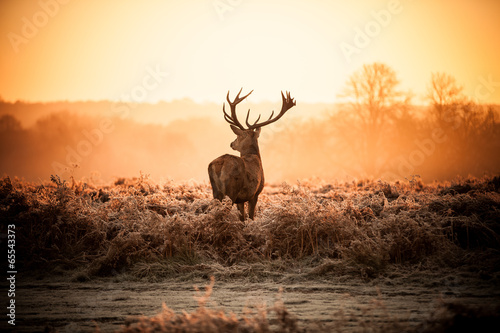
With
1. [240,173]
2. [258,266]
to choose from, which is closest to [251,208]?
[240,173]


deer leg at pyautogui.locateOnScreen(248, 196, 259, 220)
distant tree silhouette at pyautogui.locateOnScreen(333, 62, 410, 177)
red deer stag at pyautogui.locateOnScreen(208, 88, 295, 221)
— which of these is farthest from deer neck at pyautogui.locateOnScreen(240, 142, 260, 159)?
distant tree silhouette at pyautogui.locateOnScreen(333, 62, 410, 177)

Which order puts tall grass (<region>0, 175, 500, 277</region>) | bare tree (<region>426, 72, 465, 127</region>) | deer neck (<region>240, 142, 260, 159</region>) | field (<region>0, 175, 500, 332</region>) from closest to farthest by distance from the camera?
field (<region>0, 175, 500, 332</region>) < tall grass (<region>0, 175, 500, 277</region>) < deer neck (<region>240, 142, 260, 159</region>) < bare tree (<region>426, 72, 465, 127</region>)

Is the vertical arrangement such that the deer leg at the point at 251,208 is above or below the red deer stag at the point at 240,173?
below

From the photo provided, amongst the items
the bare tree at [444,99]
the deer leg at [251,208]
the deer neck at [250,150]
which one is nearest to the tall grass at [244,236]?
the deer leg at [251,208]

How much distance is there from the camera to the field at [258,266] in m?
5.10

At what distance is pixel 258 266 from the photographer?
780 centimetres

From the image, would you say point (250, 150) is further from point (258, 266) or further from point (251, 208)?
point (258, 266)

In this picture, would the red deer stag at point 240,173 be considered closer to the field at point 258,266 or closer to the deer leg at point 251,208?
the deer leg at point 251,208

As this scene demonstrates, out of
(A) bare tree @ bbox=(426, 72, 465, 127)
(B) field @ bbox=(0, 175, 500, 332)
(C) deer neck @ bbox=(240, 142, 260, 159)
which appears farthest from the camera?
(A) bare tree @ bbox=(426, 72, 465, 127)

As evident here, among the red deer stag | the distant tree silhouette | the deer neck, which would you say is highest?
the distant tree silhouette

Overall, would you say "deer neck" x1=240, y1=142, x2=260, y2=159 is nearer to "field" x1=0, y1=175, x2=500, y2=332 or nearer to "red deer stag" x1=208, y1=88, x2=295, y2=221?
"red deer stag" x1=208, y1=88, x2=295, y2=221

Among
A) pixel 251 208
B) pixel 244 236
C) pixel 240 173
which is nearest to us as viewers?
pixel 244 236

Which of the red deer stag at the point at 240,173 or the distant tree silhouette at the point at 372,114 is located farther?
the distant tree silhouette at the point at 372,114

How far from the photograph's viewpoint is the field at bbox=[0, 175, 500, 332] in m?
5.10
